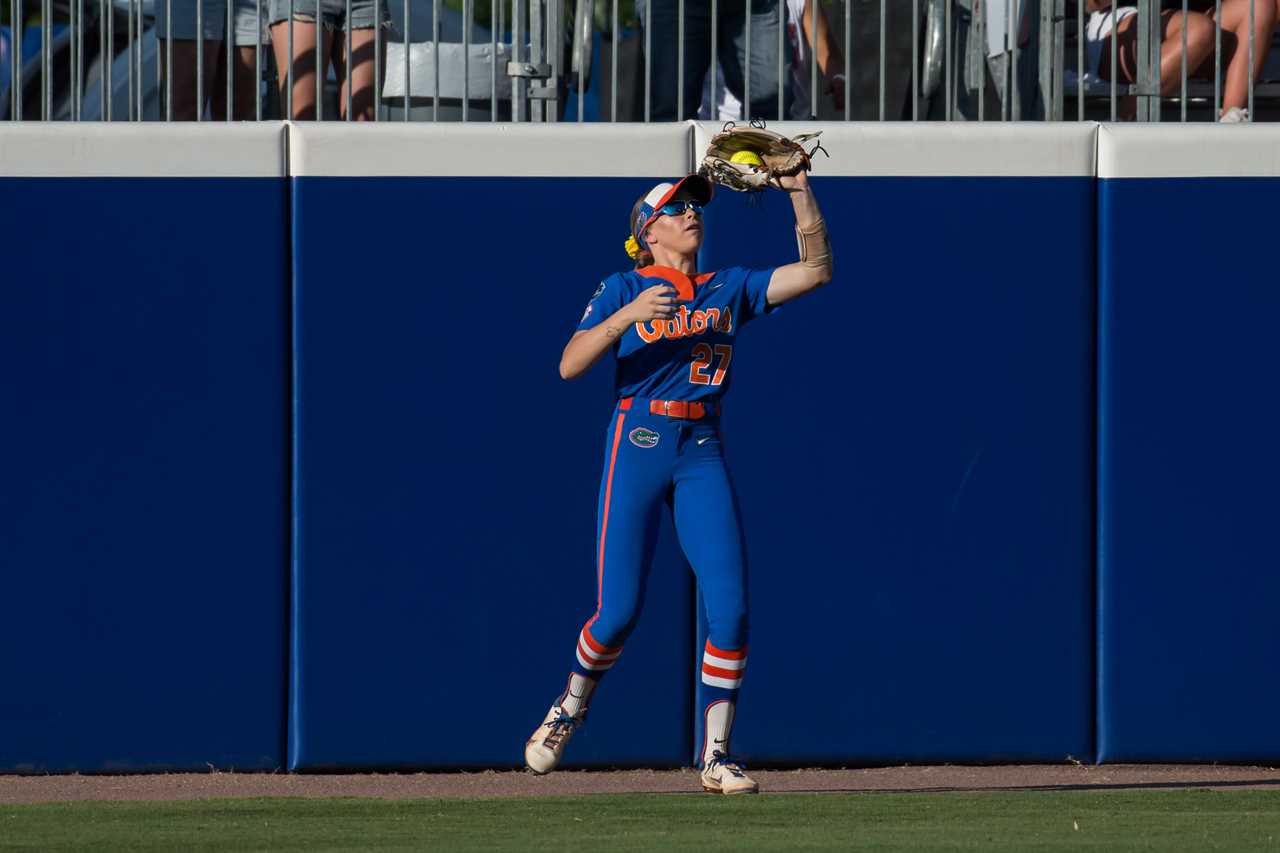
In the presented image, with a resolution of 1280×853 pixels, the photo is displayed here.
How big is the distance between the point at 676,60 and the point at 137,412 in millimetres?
2275

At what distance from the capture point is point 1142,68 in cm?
671

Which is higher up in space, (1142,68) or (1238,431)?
(1142,68)

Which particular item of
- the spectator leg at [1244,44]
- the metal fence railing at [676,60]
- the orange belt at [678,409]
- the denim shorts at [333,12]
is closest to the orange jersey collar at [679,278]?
the orange belt at [678,409]

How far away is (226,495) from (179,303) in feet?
2.14

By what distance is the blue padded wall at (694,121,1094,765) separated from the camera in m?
6.43

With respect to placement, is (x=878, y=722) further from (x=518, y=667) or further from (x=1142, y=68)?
(x=1142, y=68)

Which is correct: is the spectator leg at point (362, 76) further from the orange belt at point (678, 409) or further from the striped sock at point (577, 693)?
the striped sock at point (577, 693)

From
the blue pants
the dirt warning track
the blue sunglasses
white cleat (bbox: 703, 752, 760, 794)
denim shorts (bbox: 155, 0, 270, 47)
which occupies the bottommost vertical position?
the dirt warning track

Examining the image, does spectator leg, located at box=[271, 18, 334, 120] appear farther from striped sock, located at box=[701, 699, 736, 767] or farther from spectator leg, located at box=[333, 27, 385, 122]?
striped sock, located at box=[701, 699, 736, 767]

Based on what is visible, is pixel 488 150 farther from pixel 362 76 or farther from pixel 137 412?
pixel 137 412

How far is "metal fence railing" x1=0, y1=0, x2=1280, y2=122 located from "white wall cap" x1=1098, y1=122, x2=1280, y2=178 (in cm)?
22

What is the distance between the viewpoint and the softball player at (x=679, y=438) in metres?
5.52

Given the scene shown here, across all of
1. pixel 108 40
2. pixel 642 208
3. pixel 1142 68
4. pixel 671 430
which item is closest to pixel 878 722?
pixel 671 430

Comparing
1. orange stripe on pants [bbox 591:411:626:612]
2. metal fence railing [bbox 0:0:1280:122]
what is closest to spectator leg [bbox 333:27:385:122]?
metal fence railing [bbox 0:0:1280:122]
